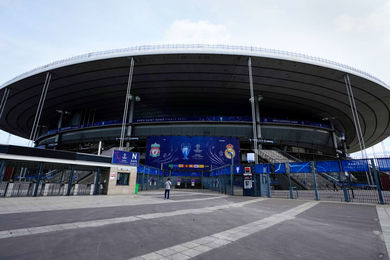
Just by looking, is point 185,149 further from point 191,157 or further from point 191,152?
point 191,157

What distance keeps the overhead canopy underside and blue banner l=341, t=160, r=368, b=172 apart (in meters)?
19.9

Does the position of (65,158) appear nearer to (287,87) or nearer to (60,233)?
(60,233)

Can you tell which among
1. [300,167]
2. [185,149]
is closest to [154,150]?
[185,149]

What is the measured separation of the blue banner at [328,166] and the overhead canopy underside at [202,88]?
1927 centimetres

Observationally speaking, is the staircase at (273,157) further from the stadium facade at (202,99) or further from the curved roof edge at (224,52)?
the curved roof edge at (224,52)

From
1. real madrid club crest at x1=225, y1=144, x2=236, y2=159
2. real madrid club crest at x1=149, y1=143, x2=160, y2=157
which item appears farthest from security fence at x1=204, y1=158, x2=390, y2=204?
real madrid club crest at x1=149, y1=143, x2=160, y2=157

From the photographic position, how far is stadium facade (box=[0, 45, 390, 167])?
28.6m

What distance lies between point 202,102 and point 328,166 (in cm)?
3257

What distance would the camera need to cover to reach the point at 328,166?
13.2 meters

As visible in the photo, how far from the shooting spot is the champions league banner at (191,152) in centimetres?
3516

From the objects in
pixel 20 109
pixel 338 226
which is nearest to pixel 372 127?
pixel 338 226

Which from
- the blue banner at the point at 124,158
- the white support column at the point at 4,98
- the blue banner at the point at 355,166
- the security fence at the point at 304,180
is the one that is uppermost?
the white support column at the point at 4,98

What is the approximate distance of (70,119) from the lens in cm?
4875

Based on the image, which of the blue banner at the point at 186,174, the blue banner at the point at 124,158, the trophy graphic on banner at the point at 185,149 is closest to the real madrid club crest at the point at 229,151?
the blue banner at the point at 186,174
